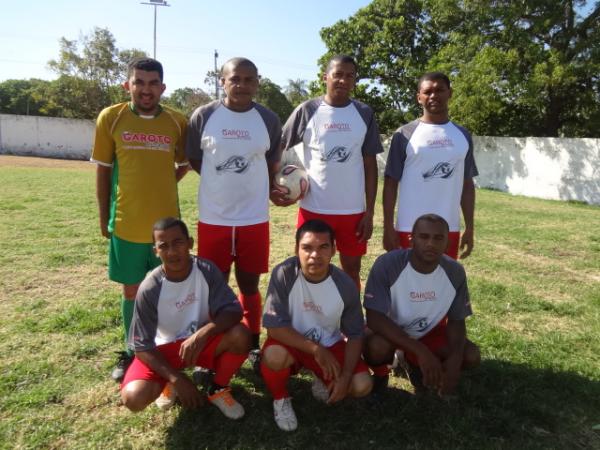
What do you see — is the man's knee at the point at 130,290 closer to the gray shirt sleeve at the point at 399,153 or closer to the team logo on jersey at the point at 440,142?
the gray shirt sleeve at the point at 399,153

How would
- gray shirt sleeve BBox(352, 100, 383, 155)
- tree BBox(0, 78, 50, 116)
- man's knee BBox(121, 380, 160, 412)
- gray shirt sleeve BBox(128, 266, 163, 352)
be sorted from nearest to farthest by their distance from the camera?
man's knee BBox(121, 380, 160, 412) < gray shirt sleeve BBox(128, 266, 163, 352) < gray shirt sleeve BBox(352, 100, 383, 155) < tree BBox(0, 78, 50, 116)

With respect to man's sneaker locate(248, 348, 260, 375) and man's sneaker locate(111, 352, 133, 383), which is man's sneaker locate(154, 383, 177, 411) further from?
man's sneaker locate(248, 348, 260, 375)

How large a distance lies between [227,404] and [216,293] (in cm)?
62

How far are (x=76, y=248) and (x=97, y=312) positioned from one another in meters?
2.46

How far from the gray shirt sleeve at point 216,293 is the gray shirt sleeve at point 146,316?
265 millimetres

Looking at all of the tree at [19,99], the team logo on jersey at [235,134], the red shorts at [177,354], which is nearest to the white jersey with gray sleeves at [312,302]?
the red shorts at [177,354]

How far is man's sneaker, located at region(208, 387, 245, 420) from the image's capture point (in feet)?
8.29

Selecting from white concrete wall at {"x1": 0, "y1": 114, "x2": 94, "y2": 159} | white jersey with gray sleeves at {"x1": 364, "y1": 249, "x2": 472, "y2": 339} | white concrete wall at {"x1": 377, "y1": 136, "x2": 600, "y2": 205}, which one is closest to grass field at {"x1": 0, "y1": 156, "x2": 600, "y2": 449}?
white jersey with gray sleeves at {"x1": 364, "y1": 249, "x2": 472, "y2": 339}

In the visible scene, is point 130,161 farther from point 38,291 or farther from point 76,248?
point 76,248

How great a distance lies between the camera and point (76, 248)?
600 centimetres

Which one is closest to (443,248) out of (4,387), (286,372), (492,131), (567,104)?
(286,372)

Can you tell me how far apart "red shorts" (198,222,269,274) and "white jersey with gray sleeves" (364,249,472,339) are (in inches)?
31.9

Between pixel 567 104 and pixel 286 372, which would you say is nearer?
pixel 286 372

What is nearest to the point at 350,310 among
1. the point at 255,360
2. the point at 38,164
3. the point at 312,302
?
the point at 312,302
